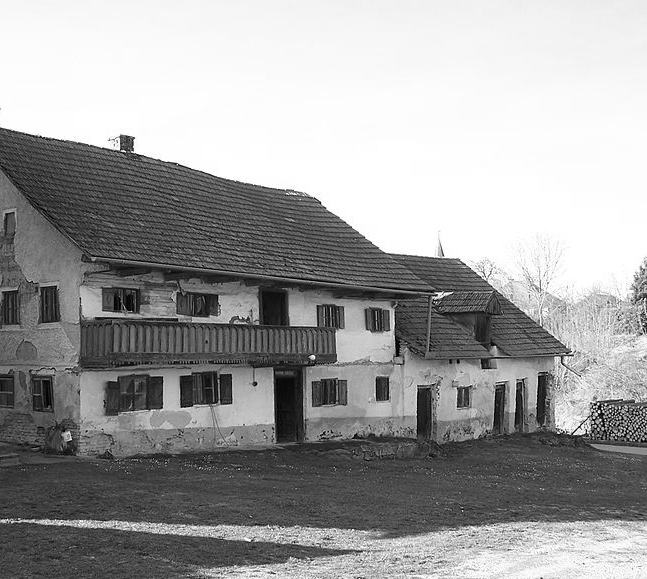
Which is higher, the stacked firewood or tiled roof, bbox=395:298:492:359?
tiled roof, bbox=395:298:492:359

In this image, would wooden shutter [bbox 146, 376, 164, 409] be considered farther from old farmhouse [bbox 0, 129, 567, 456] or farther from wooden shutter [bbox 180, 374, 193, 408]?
wooden shutter [bbox 180, 374, 193, 408]

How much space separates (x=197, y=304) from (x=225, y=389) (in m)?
2.88

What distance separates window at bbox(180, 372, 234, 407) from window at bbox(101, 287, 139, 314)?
2758 millimetres

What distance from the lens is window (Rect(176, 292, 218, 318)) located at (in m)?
27.0

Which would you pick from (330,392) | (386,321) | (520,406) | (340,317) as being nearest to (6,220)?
(340,317)

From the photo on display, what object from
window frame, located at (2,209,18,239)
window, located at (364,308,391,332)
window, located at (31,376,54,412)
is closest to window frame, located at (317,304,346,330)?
window, located at (364,308,391,332)

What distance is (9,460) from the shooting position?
22.3 meters

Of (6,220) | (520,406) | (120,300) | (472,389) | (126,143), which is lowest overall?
(520,406)

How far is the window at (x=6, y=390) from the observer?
26766 millimetres

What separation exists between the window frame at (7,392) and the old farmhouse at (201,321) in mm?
104

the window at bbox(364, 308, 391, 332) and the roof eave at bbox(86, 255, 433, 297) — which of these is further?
the window at bbox(364, 308, 391, 332)

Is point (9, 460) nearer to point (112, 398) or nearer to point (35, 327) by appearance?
point (112, 398)

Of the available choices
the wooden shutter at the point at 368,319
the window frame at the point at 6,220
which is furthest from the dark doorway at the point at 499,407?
the window frame at the point at 6,220

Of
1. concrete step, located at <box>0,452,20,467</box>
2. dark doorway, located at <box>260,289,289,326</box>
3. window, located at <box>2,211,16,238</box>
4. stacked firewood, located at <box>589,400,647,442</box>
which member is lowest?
stacked firewood, located at <box>589,400,647,442</box>
